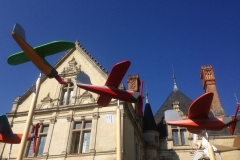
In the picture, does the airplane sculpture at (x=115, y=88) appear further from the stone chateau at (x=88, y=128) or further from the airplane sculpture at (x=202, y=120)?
the stone chateau at (x=88, y=128)

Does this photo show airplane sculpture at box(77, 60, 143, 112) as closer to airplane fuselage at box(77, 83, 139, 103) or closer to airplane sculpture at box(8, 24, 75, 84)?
airplane fuselage at box(77, 83, 139, 103)

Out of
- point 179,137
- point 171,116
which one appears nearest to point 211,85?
point 179,137

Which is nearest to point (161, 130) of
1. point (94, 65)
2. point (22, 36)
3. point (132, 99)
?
point (94, 65)

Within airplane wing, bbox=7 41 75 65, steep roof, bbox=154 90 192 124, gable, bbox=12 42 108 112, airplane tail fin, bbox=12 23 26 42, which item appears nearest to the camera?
airplane tail fin, bbox=12 23 26 42

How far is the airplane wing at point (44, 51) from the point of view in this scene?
935 centimetres

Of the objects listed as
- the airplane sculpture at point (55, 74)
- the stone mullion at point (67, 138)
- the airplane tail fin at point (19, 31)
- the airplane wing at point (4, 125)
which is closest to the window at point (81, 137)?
Answer: the stone mullion at point (67, 138)

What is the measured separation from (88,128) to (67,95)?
3.22 meters

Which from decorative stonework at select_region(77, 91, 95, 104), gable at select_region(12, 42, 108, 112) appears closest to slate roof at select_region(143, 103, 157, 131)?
gable at select_region(12, 42, 108, 112)

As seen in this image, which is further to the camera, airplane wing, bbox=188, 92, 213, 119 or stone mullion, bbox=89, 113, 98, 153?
stone mullion, bbox=89, 113, 98, 153

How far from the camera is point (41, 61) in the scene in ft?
29.8

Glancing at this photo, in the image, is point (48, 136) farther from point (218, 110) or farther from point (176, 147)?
point (218, 110)

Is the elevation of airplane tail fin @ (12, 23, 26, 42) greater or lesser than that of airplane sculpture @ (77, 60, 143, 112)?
greater

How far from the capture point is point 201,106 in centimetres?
879

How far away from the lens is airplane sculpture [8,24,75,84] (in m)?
8.73
